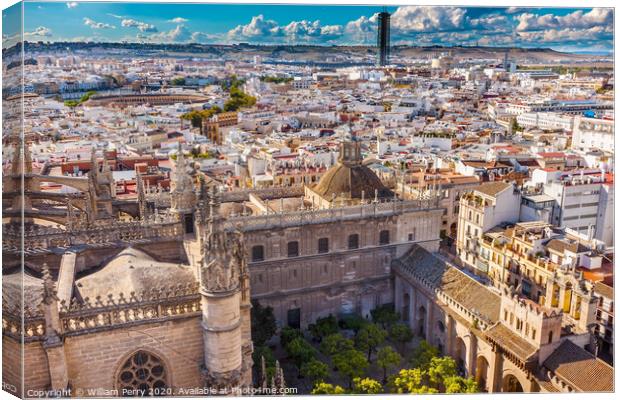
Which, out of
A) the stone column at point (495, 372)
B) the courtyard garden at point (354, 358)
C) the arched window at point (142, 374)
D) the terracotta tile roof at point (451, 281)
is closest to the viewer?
the arched window at point (142, 374)

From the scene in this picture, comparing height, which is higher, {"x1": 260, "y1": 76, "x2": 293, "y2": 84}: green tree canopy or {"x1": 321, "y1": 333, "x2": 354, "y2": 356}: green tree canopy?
{"x1": 260, "y1": 76, "x2": 293, "y2": 84}: green tree canopy

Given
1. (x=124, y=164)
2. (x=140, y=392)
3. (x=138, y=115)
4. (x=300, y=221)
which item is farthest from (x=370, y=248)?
(x=138, y=115)

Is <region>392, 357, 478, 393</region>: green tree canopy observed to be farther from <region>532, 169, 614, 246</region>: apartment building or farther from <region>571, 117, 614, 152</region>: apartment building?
<region>571, 117, 614, 152</region>: apartment building

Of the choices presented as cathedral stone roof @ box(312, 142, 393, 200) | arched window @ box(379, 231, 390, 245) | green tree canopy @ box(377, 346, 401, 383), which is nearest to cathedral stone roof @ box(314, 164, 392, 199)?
cathedral stone roof @ box(312, 142, 393, 200)

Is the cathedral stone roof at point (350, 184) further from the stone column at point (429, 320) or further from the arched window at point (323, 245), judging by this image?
the stone column at point (429, 320)

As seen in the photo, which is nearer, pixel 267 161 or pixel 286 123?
pixel 267 161

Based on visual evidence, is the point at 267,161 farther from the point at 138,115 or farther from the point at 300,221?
the point at 138,115

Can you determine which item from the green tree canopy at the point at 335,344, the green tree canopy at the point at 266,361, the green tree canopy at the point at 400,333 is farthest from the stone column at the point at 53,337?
the green tree canopy at the point at 400,333
